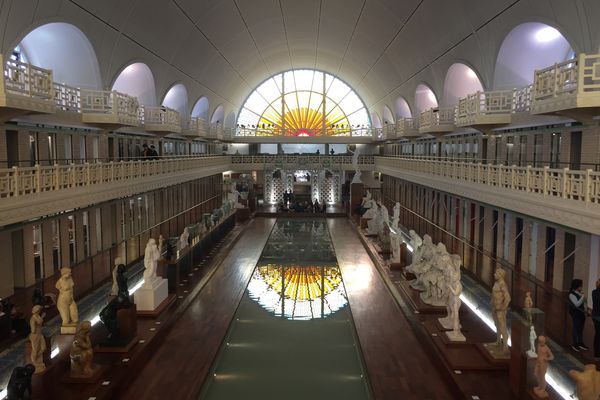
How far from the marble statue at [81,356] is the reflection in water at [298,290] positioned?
640 cm

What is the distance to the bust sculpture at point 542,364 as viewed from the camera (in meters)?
8.42

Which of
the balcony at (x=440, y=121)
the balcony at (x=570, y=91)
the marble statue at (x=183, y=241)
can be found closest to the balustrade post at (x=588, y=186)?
the balcony at (x=570, y=91)

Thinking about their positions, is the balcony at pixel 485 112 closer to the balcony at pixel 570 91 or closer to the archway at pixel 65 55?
the balcony at pixel 570 91

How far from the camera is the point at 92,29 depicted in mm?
18094

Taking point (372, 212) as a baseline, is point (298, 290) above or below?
below

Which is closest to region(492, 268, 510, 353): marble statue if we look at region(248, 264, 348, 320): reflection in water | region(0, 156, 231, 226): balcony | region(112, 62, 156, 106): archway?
region(248, 264, 348, 320): reflection in water

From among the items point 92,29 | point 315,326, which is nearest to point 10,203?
point 315,326

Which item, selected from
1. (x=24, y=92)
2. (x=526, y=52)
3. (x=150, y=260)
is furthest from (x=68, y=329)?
(x=526, y=52)

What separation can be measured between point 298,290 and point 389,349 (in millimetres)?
6264

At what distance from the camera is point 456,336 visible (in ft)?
37.9

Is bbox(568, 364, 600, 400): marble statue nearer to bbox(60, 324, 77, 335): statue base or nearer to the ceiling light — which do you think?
bbox(60, 324, 77, 335): statue base

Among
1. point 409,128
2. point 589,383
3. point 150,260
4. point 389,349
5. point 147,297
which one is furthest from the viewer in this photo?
point 409,128

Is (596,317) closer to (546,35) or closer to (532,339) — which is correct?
(532,339)

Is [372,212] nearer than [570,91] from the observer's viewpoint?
No
